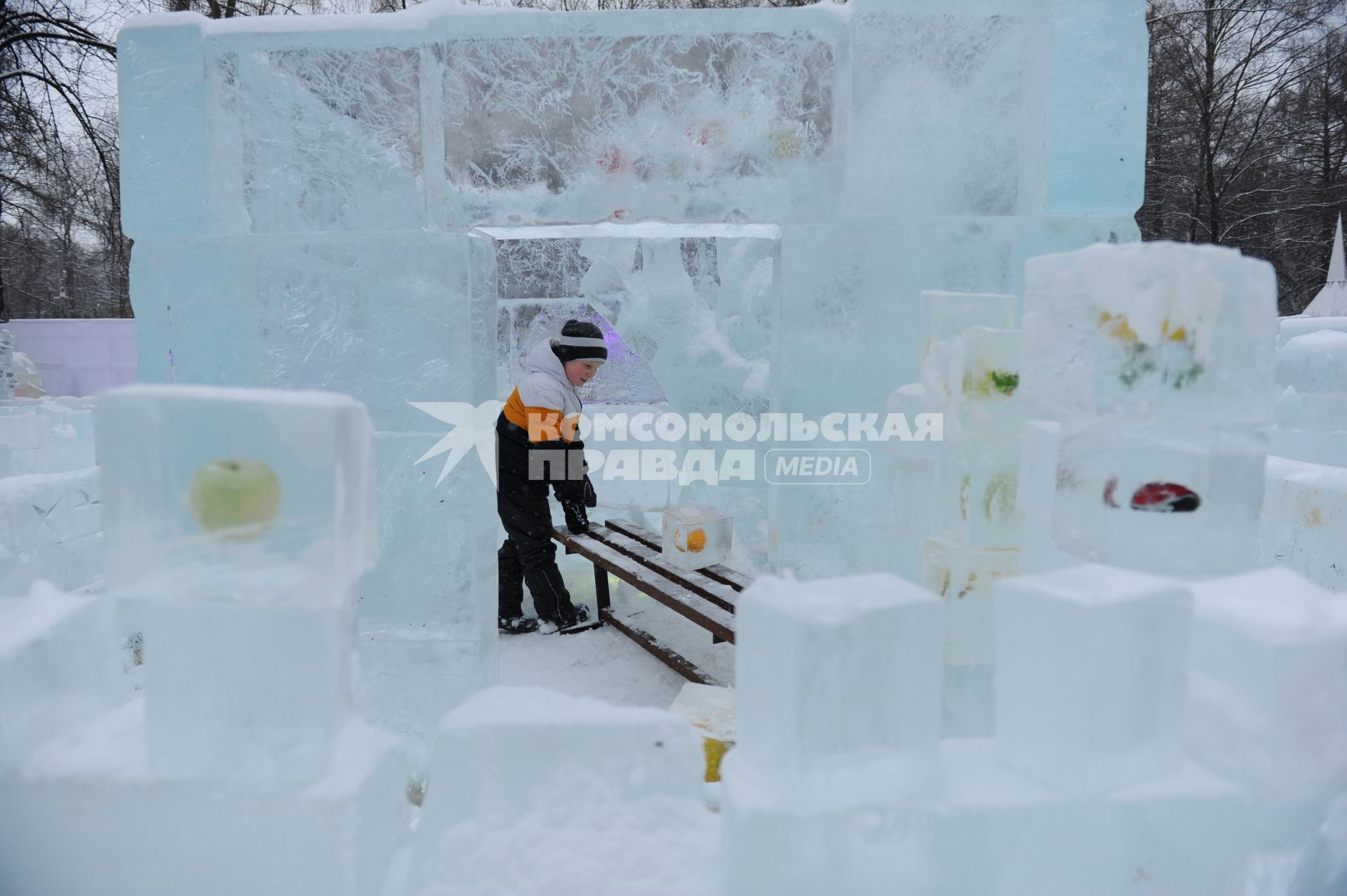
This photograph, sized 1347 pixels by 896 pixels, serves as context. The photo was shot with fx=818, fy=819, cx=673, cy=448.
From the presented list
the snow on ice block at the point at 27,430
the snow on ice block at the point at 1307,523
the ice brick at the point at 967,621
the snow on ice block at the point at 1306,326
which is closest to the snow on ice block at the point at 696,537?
the ice brick at the point at 967,621

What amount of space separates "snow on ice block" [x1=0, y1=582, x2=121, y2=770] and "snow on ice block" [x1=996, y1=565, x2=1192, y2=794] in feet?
3.76

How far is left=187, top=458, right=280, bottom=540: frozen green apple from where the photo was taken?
2.90 feet

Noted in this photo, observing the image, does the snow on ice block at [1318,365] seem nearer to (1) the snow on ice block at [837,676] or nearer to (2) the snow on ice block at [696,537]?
(2) the snow on ice block at [696,537]

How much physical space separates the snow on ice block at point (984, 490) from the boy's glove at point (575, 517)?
2.43 metres

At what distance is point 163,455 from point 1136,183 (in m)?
2.37

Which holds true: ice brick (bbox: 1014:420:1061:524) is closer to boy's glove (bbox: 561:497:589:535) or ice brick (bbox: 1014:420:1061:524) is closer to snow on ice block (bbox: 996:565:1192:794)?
snow on ice block (bbox: 996:565:1192:794)

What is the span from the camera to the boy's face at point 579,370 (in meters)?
3.80

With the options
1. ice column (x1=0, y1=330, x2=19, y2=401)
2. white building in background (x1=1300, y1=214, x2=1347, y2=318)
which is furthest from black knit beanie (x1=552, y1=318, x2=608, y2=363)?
white building in background (x1=1300, y1=214, x2=1347, y2=318)

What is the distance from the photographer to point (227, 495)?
884 mm

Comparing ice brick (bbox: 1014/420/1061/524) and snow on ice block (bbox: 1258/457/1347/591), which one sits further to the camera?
snow on ice block (bbox: 1258/457/1347/591)

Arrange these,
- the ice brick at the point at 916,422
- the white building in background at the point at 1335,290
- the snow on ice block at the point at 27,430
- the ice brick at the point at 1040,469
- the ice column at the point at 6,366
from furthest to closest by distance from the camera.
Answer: the white building in background at the point at 1335,290 < the ice column at the point at 6,366 < the snow on ice block at the point at 27,430 < the ice brick at the point at 916,422 < the ice brick at the point at 1040,469

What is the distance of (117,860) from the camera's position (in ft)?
3.05

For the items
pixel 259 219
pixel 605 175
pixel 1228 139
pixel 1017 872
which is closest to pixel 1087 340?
pixel 1017 872

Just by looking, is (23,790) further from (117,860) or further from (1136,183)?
(1136,183)
